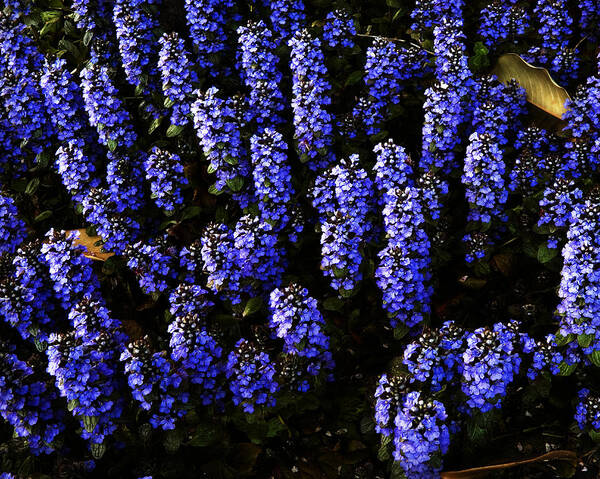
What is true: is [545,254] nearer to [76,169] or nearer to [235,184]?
[235,184]

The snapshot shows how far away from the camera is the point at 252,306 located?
477 cm

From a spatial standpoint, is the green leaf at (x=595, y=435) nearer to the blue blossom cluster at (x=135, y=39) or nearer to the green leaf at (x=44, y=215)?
the blue blossom cluster at (x=135, y=39)

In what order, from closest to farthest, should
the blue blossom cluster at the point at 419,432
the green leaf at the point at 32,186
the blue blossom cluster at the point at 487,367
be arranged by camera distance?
1. the blue blossom cluster at the point at 419,432
2. the blue blossom cluster at the point at 487,367
3. the green leaf at the point at 32,186

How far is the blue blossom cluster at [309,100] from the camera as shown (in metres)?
4.97

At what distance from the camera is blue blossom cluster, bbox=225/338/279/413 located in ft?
13.6

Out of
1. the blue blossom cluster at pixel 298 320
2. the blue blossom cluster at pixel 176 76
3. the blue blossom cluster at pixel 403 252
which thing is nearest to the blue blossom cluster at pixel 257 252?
→ the blue blossom cluster at pixel 298 320

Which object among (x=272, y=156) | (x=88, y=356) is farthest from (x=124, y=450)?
(x=272, y=156)

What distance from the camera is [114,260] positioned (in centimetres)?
522

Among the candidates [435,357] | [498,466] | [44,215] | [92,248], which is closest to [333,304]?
[435,357]

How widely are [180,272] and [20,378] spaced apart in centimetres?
155

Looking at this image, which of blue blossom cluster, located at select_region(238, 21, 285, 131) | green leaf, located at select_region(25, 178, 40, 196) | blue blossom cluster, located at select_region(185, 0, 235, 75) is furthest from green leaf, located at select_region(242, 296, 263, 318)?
green leaf, located at select_region(25, 178, 40, 196)

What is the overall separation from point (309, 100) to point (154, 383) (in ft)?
8.31

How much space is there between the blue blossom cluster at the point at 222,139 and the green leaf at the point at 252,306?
89cm

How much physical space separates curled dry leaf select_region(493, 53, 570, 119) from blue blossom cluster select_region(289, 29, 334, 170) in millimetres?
1798
